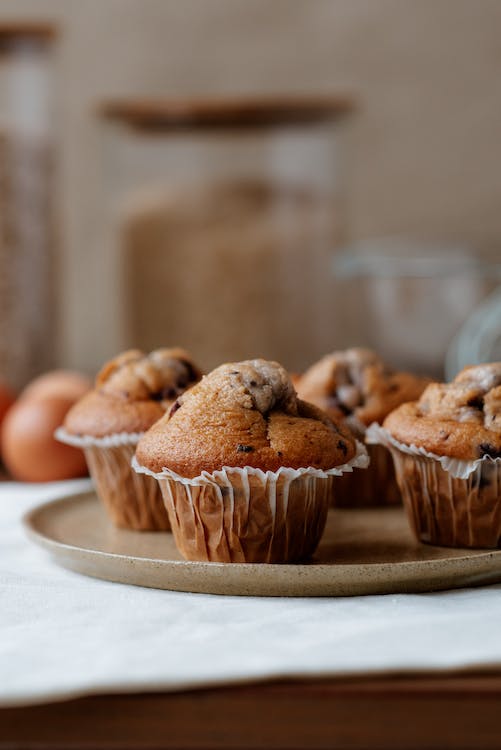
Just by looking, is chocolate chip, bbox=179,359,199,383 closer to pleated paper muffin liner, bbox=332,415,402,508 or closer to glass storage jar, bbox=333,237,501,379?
pleated paper muffin liner, bbox=332,415,402,508

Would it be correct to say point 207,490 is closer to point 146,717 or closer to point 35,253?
point 146,717

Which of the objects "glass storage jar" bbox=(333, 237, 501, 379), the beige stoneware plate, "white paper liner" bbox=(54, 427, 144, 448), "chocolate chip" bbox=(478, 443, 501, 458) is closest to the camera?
the beige stoneware plate

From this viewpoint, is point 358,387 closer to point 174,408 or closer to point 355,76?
point 174,408

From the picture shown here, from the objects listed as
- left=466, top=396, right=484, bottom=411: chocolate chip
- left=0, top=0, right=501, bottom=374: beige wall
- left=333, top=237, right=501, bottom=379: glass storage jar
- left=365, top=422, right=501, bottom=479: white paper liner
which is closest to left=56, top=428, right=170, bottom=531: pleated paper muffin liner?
left=365, top=422, right=501, bottom=479: white paper liner

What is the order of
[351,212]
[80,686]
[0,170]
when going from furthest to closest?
1. [351,212]
2. [0,170]
3. [80,686]

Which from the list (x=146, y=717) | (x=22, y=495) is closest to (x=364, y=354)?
(x=22, y=495)

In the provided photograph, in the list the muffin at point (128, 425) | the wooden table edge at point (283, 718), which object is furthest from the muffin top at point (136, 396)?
the wooden table edge at point (283, 718)

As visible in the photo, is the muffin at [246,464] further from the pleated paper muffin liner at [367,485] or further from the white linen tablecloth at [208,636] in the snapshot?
the pleated paper muffin liner at [367,485]
